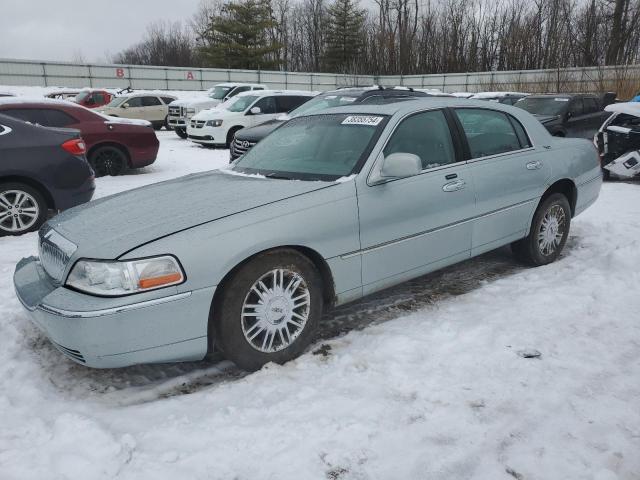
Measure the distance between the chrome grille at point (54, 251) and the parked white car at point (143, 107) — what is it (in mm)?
17005

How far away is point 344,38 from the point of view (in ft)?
178

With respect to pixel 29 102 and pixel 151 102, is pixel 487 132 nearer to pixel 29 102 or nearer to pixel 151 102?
pixel 29 102

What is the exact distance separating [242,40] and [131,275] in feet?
176

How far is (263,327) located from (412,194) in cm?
139

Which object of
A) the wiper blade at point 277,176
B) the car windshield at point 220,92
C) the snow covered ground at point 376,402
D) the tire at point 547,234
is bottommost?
the snow covered ground at point 376,402

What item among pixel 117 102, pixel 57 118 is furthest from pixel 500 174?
pixel 117 102

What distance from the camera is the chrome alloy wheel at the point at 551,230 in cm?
468

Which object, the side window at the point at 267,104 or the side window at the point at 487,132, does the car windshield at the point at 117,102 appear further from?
the side window at the point at 487,132

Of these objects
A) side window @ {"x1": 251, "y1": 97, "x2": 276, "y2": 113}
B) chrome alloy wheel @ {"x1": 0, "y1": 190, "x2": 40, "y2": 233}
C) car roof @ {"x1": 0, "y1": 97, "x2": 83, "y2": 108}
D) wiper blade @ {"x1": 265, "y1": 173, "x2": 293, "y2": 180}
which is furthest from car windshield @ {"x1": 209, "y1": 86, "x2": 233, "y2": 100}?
wiper blade @ {"x1": 265, "y1": 173, "x2": 293, "y2": 180}

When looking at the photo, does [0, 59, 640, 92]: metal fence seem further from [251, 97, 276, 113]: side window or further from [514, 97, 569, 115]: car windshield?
[251, 97, 276, 113]: side window

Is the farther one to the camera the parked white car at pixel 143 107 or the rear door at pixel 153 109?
the rear door at pixel 153 109

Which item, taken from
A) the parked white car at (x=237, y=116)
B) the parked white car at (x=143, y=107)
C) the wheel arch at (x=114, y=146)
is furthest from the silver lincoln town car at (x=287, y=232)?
the parked white car at (x=143, y=107)

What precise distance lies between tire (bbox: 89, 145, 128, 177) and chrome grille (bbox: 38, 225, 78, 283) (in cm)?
646

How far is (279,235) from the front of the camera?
288 cm
